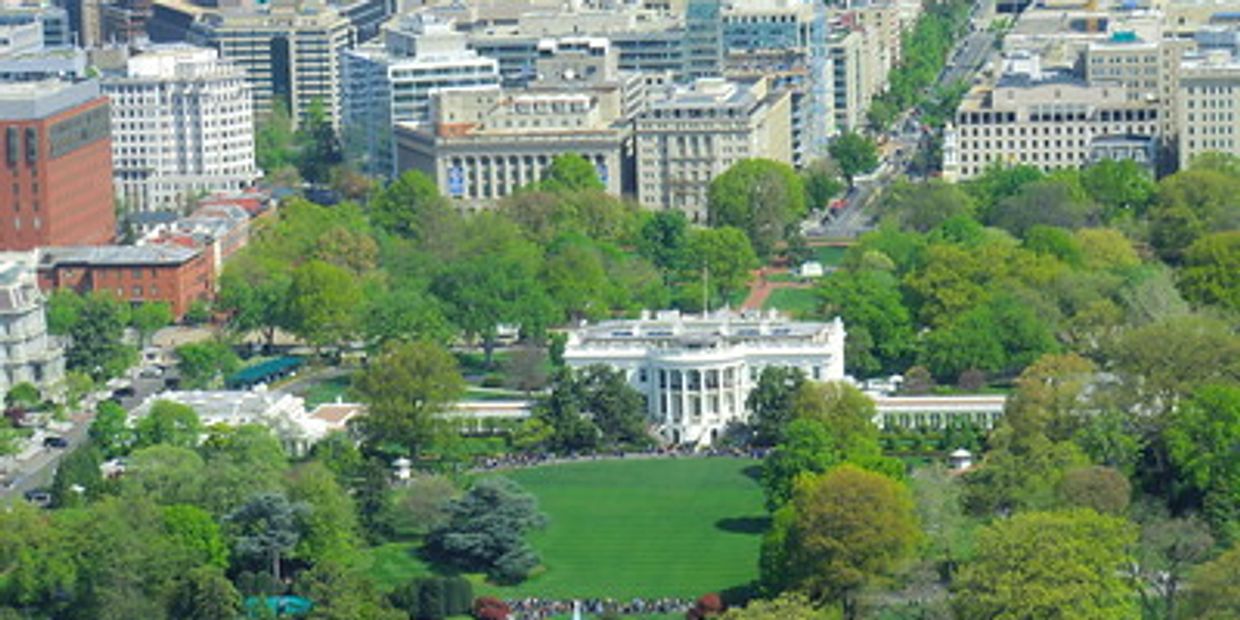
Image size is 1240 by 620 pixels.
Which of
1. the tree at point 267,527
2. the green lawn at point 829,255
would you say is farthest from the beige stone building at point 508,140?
the tree at point 267,527

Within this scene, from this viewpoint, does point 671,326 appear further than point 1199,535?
Yes

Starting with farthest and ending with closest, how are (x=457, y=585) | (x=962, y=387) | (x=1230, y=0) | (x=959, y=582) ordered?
1. (x=1230, y=0)
2. (x=962, y=387)
3. (x=457, y=585)
4. (x=959, y=582)

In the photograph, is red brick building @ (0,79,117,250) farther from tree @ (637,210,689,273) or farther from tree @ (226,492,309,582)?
tree @ (226,492,309,582)

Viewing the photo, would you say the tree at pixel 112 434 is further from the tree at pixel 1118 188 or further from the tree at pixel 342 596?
the tree at pixel 1118 188

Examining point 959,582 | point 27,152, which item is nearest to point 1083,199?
point 27,152

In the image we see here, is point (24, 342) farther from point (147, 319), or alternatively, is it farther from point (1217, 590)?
point (1217, 590)

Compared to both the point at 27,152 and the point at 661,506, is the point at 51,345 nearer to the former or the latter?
the point at 27,152

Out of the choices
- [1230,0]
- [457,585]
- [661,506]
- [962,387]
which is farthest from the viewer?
[1230,0]
